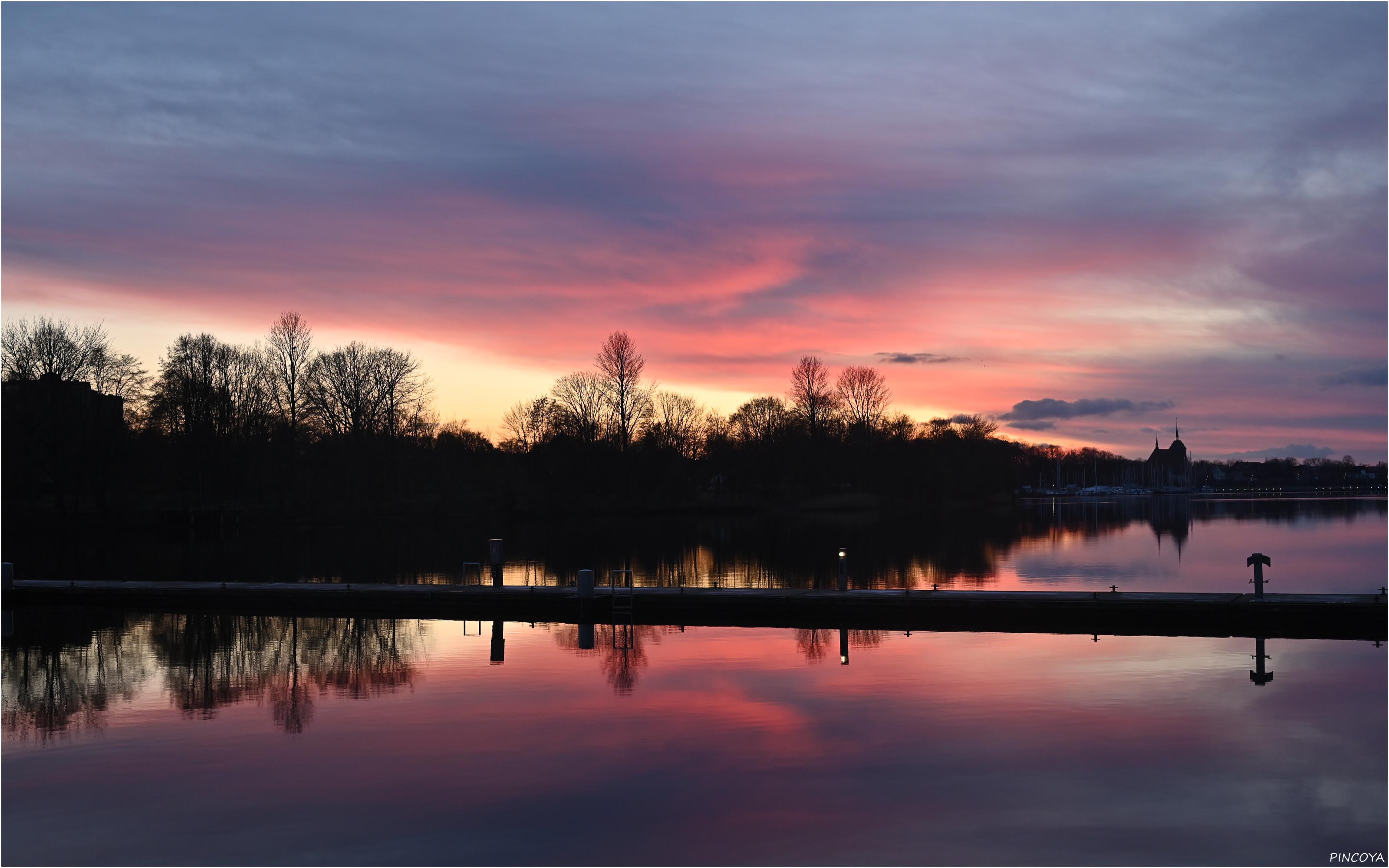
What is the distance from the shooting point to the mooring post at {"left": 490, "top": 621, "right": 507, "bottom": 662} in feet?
71.9

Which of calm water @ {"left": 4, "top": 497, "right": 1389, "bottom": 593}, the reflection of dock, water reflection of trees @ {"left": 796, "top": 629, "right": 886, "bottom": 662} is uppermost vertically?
the reflection of dock

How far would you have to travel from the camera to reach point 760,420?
414ft

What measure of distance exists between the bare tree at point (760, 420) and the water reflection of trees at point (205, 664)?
306 ft

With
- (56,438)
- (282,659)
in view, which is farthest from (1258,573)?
(56,438)

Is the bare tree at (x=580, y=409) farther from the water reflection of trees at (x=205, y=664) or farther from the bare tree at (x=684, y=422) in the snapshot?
the water reflection of trees at (x=205, y=664)

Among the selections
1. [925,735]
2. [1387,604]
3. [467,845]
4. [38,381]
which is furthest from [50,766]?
[38,381]

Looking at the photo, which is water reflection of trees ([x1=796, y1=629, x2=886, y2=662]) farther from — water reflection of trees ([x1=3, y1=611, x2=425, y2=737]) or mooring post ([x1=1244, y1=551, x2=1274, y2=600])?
mooring post ([x1=1244, y1=551, x2=1274, y2=600])

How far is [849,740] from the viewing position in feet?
47.7

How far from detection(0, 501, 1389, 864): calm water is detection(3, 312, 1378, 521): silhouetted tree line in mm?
48107

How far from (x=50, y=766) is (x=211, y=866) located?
4965 mm

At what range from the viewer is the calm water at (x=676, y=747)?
10750mm

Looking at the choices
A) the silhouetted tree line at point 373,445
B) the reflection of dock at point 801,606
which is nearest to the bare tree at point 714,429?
the silhouetted tree line at point 373,445

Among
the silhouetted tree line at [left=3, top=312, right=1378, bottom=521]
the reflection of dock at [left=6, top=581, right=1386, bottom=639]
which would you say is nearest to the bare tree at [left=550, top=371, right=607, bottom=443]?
the silhouetted tree line at [left=3, top=312, right=1378, bottom=521]

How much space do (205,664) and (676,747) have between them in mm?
11622
